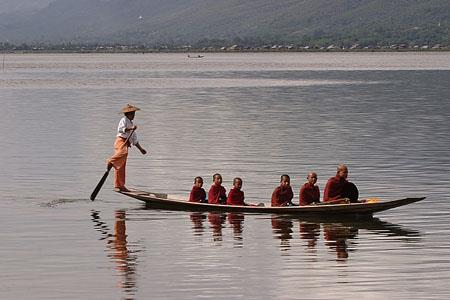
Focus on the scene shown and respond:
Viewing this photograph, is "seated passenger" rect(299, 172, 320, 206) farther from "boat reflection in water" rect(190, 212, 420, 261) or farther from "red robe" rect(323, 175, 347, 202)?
"boat reflection in water" rect(190, 212, 420, 261)

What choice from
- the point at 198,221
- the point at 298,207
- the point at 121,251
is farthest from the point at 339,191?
the point at 121,251

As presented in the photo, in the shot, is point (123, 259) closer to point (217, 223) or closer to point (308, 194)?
point (217, 223)

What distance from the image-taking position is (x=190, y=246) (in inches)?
1063

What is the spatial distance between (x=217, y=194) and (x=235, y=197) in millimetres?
542

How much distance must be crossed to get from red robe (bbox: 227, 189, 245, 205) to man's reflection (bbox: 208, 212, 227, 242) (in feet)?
1.24

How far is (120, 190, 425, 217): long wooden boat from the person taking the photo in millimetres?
29766

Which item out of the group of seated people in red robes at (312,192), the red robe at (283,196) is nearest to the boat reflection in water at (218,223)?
the group of seated people in red robes at (312,192)

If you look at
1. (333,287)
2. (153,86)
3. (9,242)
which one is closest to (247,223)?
(9,242)

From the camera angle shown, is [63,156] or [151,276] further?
[63,156]

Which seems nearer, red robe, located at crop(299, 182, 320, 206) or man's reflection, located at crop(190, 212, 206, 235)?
man's reflection, located at crop(190, 212, 206, 235)

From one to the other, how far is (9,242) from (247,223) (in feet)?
18.3

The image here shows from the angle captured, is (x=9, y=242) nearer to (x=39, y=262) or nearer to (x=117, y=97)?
(x=39, y=262)

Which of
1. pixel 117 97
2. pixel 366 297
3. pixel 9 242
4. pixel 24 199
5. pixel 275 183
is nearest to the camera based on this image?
pixel 366 297

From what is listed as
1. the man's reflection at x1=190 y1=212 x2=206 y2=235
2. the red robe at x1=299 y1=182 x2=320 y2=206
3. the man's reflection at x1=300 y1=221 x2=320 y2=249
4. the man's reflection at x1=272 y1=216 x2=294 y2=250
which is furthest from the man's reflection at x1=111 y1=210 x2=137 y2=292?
the red robe at x1=299 y1=182 x2=320 y2=206
